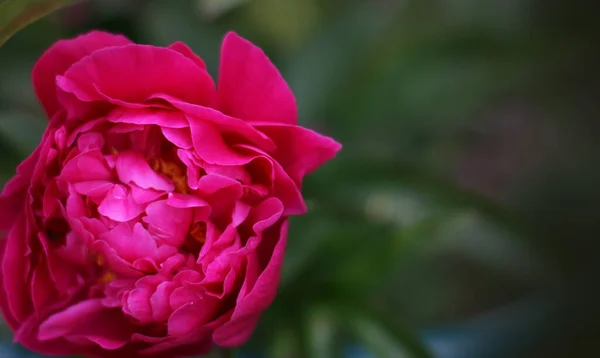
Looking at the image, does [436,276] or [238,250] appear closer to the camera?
[238,250]

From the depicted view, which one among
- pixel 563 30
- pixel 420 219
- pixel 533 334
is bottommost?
pixel 533 334

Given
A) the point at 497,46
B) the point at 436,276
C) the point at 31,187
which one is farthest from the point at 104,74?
the point at 436,276

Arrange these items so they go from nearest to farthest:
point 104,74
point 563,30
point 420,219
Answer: point 104,74 → point 420,219 → point 563,30

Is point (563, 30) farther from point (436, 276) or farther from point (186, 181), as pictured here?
point (186, 181)

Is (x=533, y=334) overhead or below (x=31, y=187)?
below

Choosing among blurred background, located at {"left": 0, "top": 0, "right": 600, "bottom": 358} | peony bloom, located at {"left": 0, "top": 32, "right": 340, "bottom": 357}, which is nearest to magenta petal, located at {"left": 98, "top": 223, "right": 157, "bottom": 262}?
peony bloom, located at {"left": 0, "top": 32, "right": 340, "bottom": 357}

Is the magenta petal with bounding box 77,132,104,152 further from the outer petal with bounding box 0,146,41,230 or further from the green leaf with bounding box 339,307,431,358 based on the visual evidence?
the green leaf with bounding box 339,307,431,358

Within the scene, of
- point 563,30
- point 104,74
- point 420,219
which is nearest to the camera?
point 104,74
